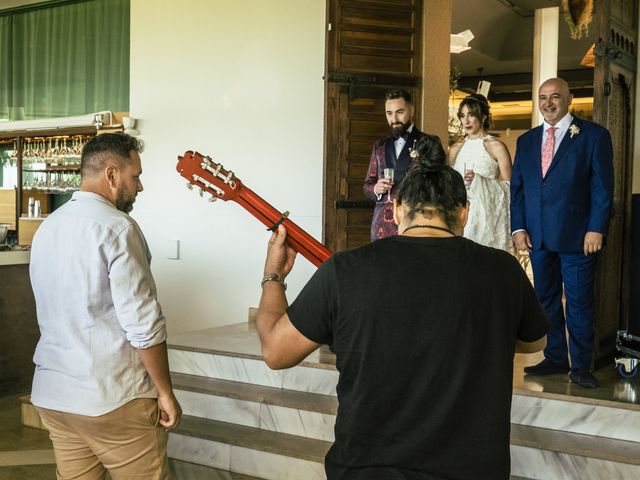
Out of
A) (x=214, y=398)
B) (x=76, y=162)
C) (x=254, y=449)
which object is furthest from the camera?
(x=76, y=162)

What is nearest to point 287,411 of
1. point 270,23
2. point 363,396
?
point 363,396

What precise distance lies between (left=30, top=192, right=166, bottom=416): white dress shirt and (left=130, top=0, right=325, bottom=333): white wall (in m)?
3.93

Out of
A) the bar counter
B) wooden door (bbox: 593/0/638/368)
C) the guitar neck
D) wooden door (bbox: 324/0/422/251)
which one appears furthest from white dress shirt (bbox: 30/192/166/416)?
the bar counter

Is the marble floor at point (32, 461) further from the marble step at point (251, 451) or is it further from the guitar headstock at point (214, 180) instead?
the guitar headstock at point (214, 180)

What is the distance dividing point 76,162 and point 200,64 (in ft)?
7.74

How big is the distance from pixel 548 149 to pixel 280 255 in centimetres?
243

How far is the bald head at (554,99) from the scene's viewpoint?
146 inches

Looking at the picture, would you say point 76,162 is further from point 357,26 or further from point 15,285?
point 357,26

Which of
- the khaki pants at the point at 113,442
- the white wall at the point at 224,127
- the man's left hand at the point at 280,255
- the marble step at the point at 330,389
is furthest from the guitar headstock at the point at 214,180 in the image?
the white wall at the point at 224,127

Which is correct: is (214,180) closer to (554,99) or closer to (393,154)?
(554,99)

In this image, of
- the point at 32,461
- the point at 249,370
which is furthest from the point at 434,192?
the point at 32,461

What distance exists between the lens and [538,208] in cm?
382

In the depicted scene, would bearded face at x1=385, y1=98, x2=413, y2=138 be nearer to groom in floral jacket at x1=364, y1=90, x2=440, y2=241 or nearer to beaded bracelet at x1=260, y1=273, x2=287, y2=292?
groom in floral jacket at x1=364, y1=90, x2=440, y2=241

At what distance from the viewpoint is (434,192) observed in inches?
63.1
